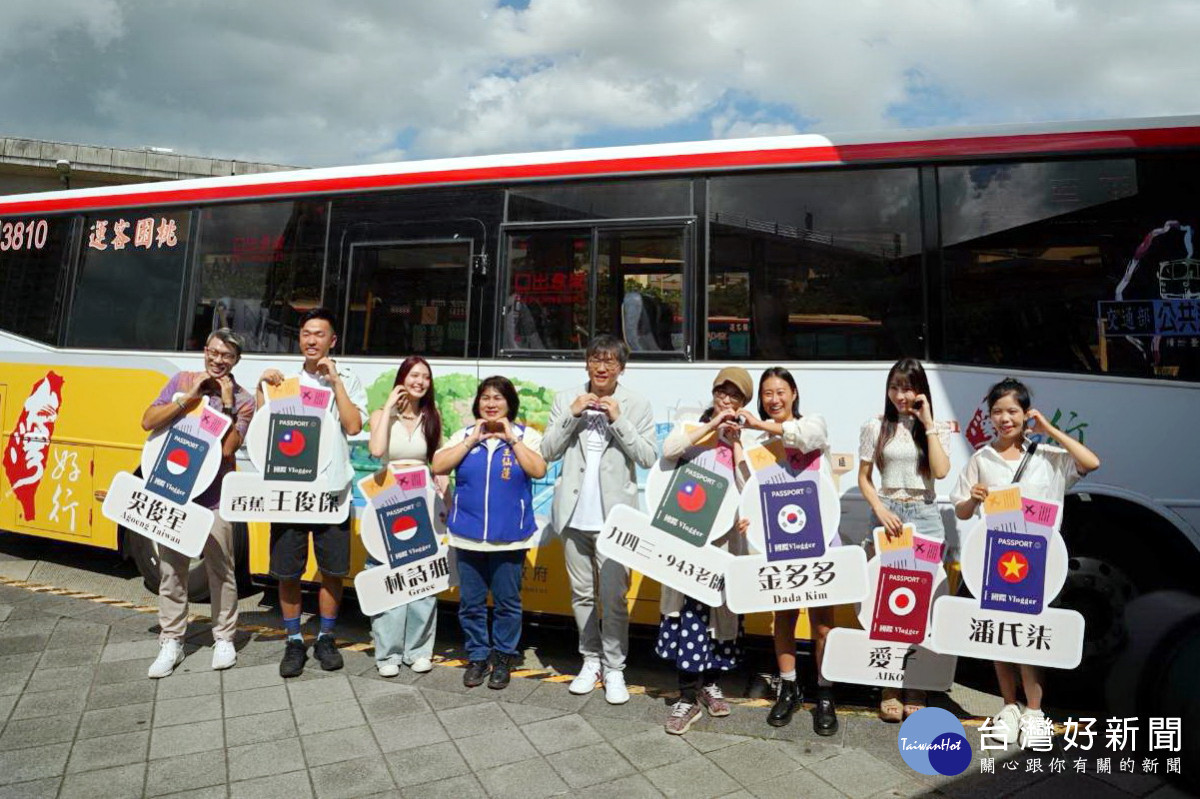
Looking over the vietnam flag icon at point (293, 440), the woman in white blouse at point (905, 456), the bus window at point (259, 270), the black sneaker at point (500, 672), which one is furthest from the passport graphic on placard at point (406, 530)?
the woman in white blouse at point (905, 456)

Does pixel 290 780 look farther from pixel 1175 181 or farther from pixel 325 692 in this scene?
pixel 1175 181

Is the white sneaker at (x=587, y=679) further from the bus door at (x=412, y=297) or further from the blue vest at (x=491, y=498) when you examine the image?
the bus door at (x=412, y=297)

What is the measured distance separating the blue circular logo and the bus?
1062 millimetres

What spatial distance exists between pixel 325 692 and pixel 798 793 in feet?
8.89

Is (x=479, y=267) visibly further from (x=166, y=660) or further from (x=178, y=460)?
(x=166, y=660)

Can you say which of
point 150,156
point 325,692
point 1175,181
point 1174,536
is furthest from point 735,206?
point 150,156

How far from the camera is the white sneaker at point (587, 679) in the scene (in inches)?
177

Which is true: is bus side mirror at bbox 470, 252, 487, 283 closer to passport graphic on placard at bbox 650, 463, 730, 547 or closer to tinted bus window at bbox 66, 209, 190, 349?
passport graphic on placard at bbox 650, 463, 730, 547

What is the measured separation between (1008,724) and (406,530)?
3.45 metres

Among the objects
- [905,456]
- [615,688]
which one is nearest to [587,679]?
[615,688]

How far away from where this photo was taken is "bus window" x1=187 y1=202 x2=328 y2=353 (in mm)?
5738

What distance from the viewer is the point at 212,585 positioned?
4992 millimetres

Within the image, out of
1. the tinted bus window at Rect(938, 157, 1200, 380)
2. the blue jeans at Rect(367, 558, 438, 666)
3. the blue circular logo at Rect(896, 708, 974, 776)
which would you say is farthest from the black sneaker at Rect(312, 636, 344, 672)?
the tinted bus window at Rect(938, 157, 1200, 380)

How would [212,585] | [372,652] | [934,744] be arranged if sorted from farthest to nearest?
[372,652] < [212,585] < [934,744]
